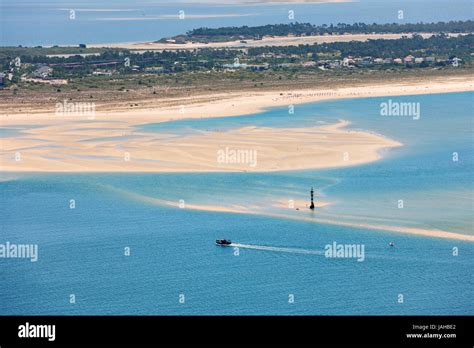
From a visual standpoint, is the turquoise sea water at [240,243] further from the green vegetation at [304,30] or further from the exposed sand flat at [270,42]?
the green vegetation at [304,30]

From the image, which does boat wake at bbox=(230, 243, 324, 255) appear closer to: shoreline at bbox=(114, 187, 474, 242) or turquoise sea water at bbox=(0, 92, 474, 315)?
turquoise sea water at bbox=(0, 92, 474, 315)

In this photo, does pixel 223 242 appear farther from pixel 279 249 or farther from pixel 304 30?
pixel 304 30

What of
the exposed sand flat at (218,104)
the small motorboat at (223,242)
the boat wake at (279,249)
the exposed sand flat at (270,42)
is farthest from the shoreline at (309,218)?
the exposed sand flat at (270,42)

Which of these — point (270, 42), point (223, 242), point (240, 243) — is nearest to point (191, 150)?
point (240, 243)

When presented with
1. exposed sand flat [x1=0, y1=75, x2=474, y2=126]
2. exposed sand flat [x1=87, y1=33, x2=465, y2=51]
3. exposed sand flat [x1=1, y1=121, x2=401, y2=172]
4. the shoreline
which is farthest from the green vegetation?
the shoreline

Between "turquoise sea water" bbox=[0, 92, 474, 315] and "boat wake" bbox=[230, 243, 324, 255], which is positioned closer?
"turquoise sea water" bbox=[0, 92, 474, 315]
